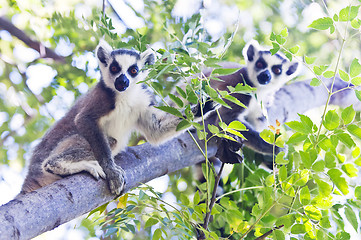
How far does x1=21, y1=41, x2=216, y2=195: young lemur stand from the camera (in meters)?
3.56

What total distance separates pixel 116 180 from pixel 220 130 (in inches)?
36.8

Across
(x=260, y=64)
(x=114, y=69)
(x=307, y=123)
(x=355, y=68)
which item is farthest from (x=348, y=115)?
(x=260, y=64)

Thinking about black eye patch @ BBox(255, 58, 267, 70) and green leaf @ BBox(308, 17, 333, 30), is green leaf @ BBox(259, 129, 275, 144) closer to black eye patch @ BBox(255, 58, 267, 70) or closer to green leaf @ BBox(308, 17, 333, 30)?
green leaf @ BBox(308, 17, 333, 30)

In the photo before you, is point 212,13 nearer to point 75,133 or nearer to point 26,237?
point 75,133

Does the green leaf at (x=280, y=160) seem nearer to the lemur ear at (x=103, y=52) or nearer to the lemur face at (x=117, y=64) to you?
the lemur face at (x=117, y=64)

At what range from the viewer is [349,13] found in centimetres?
205

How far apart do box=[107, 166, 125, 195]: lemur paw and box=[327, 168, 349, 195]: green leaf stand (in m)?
1.53

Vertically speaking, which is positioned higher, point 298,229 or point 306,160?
point 306,160

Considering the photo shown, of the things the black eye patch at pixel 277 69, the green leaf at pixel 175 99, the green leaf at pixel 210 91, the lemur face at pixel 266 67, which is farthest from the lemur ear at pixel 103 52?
the green leaf at pixel 210 91

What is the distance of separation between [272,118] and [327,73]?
2.60 metres

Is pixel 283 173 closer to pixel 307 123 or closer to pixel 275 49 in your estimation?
pixel 307 123

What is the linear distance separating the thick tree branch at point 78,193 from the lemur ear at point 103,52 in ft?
4.08

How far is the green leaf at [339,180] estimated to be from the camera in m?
1.79

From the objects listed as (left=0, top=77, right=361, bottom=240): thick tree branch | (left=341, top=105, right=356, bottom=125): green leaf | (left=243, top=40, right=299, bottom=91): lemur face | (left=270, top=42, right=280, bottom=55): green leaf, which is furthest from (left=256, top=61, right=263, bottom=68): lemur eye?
(left=341, top=105, right=356, bottom=125): green leaf
